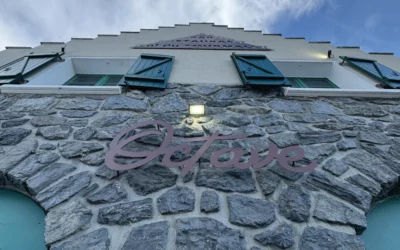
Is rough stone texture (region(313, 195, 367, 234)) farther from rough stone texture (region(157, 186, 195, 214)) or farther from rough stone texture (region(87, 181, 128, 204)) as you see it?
rough stone texture (region(87, 181, 128, 204))

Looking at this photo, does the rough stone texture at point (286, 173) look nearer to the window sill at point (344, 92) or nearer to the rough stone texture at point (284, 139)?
the rough stone texture at point (284, 139)

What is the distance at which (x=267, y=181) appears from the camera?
224cm

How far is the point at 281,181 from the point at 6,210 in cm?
262

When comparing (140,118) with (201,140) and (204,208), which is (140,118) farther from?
(204,208)

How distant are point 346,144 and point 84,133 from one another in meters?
2.97

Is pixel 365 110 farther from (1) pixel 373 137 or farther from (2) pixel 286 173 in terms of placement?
(2) pixel 286 173

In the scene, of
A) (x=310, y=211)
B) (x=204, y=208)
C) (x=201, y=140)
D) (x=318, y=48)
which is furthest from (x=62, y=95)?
(x=318, y=48)

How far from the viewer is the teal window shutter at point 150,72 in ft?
11.6

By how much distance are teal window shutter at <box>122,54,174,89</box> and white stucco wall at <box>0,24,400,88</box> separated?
0.52 feet

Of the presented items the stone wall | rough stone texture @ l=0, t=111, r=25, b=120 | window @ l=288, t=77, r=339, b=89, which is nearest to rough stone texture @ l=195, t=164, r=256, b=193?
the stone wall

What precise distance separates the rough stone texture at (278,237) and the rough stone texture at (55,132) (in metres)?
2.29

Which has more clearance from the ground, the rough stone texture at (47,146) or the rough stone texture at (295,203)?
the rough stone texture at (47,146)

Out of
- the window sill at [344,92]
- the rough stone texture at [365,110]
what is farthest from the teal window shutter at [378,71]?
the rough stone texture at [365,110]

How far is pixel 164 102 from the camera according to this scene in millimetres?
3320
